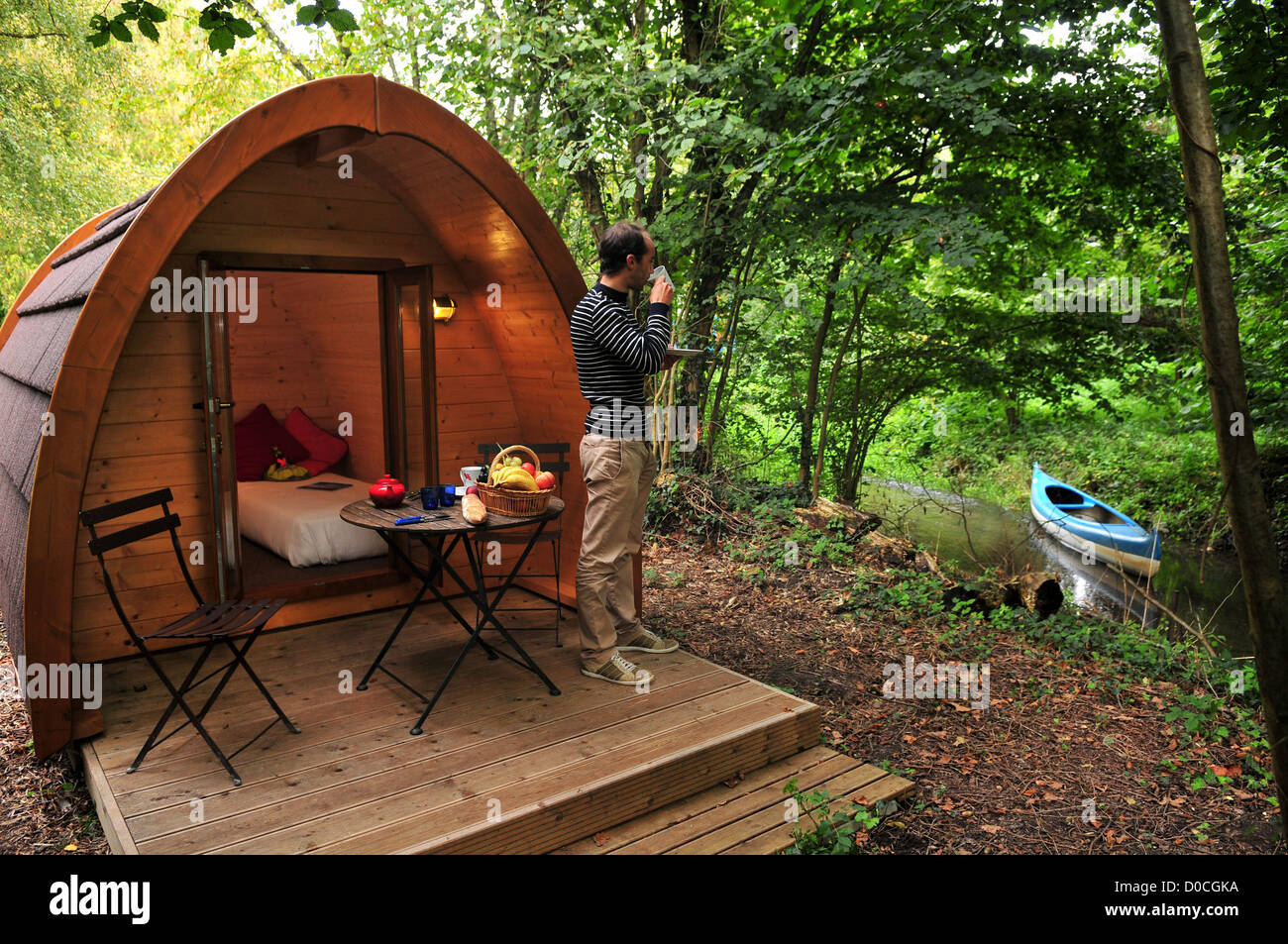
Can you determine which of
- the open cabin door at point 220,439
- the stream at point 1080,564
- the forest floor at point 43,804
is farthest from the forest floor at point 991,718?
the forest floor at point 43,804

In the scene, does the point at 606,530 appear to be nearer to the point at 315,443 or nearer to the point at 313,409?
the point at 315,443

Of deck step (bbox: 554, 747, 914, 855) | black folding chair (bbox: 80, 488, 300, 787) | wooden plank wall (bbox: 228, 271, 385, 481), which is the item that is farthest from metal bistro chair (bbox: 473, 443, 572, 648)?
wooden plank wall (bbox: 228, 271, 385, 481)

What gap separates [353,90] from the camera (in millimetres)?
3863

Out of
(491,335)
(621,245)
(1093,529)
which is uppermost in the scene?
(621,245)

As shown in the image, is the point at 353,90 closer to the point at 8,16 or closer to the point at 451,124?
the point at 451,124

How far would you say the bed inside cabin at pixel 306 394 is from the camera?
6602 millimetres

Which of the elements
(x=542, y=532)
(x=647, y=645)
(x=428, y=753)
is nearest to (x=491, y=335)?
(x=542, y=532)

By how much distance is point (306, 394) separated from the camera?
7898mm

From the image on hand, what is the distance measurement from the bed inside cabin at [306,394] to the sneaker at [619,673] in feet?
9.15

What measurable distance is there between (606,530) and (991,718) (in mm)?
2492

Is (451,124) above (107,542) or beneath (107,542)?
above
